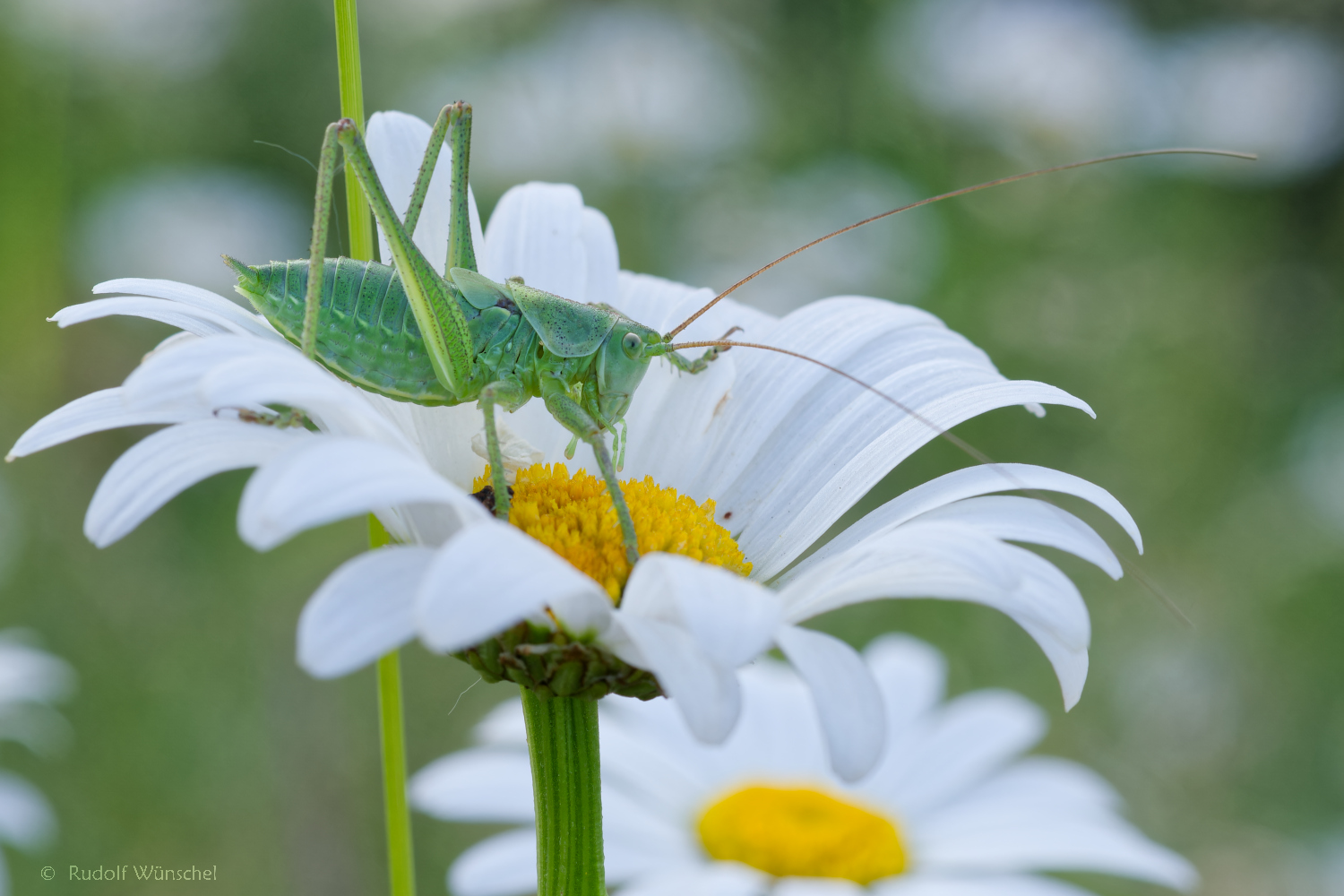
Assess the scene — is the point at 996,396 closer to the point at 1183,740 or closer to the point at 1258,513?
the point at 1183,740

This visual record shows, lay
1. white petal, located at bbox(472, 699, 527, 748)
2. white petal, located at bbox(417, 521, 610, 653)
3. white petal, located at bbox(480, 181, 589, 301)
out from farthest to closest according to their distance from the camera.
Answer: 1. white petal, located at bbox(472, 699, 527, 748)
2. white petal, located at bbox(480, 181, 589, 301)
3. white petal, located at bbox(417, 521, 610, 653)

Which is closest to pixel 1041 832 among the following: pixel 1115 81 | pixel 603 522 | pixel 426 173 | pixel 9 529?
pixel 603 522

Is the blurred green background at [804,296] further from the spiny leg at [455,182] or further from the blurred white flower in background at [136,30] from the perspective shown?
the spiny leg at [455,182]

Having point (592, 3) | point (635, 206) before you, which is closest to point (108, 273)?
point (635, 206)

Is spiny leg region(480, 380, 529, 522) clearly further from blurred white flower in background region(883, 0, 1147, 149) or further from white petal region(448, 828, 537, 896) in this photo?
blurred white flower in background region(883, 0, 1147, 149)

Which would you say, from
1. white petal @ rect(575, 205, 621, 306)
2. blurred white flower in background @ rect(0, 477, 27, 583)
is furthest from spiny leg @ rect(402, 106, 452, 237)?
blurred white flower in background @ rect(0, 477, 27, 583)
